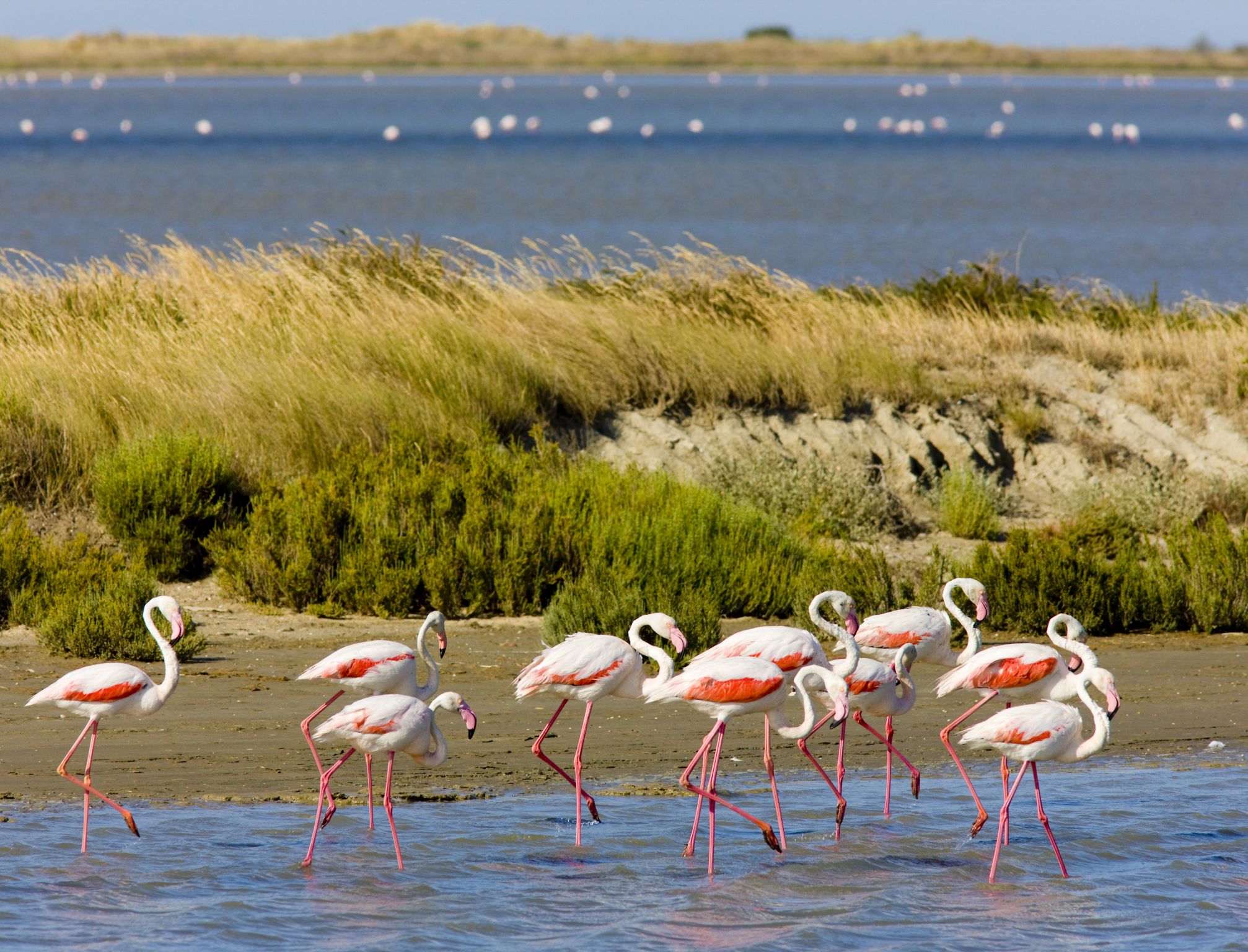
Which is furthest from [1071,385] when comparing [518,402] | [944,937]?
[944,937]

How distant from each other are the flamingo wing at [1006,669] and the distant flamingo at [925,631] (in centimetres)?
44

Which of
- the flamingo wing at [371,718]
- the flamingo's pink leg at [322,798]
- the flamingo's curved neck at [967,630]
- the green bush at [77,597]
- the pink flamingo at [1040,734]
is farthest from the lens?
the green bush at [77,597]

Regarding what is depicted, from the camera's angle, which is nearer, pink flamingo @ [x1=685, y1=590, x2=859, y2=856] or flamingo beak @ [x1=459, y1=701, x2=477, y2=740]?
flamingo beak @ [x1=459, y1=701, x2=477, y2=740]

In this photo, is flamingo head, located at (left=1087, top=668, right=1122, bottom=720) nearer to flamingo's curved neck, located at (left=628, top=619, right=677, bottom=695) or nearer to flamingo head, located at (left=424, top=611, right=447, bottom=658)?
flamingo's curved neck, located at (left=628, top=619, right=677, bottom=695)

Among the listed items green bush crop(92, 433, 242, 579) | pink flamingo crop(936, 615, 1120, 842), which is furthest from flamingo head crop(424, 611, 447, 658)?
green bush crop(92, 433, 242, 579)

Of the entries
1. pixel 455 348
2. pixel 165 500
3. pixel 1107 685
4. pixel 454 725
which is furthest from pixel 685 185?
pixel 1107 685

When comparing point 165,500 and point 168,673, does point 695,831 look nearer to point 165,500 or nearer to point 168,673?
point 168,673

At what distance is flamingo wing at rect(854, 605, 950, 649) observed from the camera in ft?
24.1

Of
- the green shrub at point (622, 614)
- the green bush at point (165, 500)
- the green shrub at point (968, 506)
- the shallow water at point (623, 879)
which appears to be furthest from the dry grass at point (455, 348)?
the shallow water at point (623, 879)

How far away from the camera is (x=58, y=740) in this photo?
7723mm

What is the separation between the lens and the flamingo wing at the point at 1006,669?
6.81 m

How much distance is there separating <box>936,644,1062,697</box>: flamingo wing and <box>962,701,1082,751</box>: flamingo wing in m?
0.40

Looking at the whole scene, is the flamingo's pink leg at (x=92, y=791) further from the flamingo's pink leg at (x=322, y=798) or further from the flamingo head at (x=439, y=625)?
the flamingo head at (x=439, y=625)

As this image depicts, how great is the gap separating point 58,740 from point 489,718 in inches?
80.6
